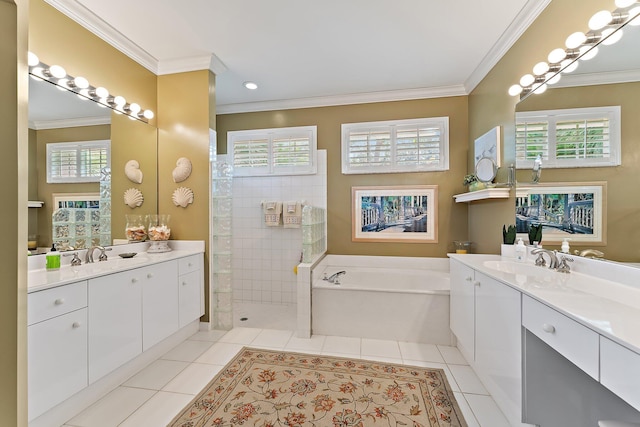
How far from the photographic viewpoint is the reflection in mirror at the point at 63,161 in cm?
184

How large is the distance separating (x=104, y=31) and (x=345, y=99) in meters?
2.51

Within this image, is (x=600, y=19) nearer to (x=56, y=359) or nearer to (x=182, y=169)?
(x=182, y=169)

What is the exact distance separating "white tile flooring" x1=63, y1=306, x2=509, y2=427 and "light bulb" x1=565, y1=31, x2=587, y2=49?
2.31 meters

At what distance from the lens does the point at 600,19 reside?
1.49m

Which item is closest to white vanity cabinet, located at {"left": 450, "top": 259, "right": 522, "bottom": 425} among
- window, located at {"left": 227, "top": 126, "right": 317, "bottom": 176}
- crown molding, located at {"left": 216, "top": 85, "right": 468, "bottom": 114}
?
crown molding, located at {"left": 216, "top": 85, "right": 468, "bottom": 114}

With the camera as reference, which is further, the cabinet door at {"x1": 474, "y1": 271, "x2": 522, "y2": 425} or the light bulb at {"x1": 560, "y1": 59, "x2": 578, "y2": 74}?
the light bulb at {"x1": 560, "y1": 59, "x2": 578, "y2": 74}

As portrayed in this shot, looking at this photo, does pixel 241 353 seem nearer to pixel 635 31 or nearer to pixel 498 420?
pixel 498 420

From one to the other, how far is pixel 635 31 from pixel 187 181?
3.34 meters

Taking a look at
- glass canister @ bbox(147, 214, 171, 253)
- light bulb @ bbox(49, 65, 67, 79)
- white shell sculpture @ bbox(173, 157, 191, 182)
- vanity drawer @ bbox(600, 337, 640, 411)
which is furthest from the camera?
white shell sculpture @ bbox(173, 157, 191, 182)

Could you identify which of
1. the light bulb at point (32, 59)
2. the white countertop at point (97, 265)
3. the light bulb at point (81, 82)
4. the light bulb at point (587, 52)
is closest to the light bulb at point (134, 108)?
the light bulb at point (81, 82)

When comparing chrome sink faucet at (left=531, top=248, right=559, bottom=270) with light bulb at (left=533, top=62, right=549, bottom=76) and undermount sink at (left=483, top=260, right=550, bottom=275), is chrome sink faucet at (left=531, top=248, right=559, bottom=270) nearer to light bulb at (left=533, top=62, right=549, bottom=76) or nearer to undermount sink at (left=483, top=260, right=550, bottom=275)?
undermount sink at (left=483, top=260, right=550, bottom=275)

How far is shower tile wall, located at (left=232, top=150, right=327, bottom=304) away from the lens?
3.68m

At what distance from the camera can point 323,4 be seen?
1978 mm

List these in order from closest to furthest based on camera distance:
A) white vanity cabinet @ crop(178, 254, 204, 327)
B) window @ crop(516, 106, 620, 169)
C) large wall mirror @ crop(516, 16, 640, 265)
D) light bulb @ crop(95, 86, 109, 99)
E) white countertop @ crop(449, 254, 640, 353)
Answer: white countertop @ crop(449, 254, 640, 353) < large wall mirror @ crop(516, 16, 640, 265) < window @ crop(516, 106, 620, 169) < light bulb @ crop(95, 86, 109, 99) < white vanity cabinet @ crop(178, 254, 204, 327)
